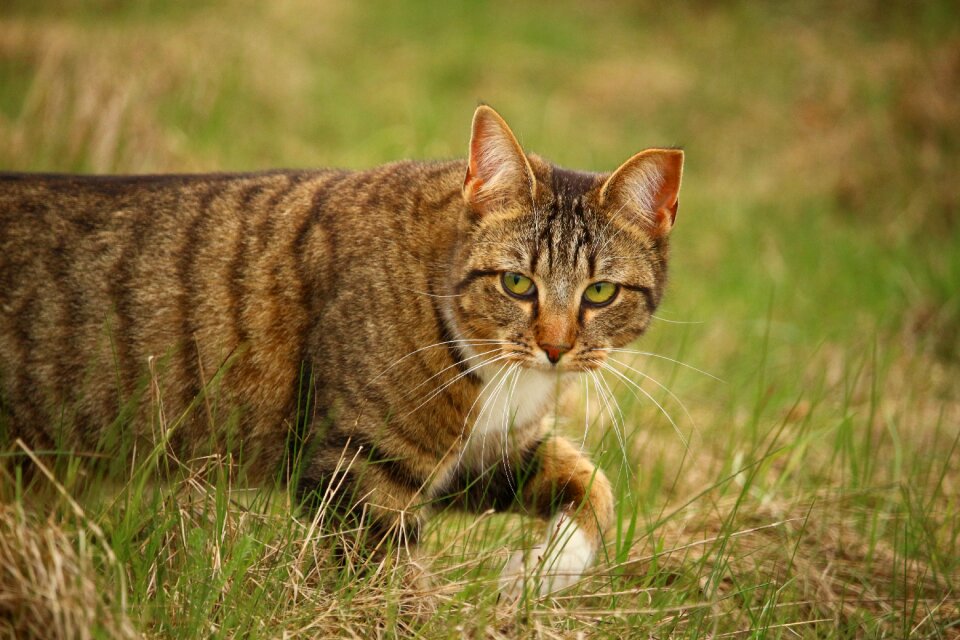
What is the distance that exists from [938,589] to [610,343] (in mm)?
1247

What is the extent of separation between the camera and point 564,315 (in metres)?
2.61

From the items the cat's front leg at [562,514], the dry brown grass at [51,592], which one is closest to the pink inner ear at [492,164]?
the cat's front leg at [562,514]

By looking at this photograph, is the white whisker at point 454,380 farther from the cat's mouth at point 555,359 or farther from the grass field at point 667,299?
the grass field at point 667,299

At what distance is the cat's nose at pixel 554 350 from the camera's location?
258cm

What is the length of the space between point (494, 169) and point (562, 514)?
100 centimetres

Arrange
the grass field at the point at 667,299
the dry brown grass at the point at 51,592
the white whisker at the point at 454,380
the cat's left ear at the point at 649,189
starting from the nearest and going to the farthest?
the dry brown grass at the point at 51,592 < the grass field at the point at 667,299 < the white whisker at the point at 454,380 < the cat's left ear at the point at 649,189

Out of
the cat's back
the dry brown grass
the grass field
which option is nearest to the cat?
the cat's back

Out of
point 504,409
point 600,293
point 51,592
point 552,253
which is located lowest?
point 51,592

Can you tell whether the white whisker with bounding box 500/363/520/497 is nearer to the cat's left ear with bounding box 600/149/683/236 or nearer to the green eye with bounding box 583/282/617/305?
the green eye with bounding box 583/282/617/305

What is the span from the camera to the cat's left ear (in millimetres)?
2664

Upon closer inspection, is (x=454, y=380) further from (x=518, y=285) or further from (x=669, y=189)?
(x=669, y=189)

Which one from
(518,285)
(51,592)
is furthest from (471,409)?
(51,592)

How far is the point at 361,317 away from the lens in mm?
2629

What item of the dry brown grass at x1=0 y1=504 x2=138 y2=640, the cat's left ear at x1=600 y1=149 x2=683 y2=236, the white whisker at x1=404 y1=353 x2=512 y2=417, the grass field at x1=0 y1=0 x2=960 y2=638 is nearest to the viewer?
the dry brown grass at x1=0 y1=504 x2=138 y2=640
